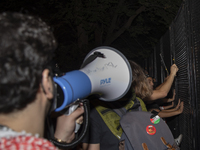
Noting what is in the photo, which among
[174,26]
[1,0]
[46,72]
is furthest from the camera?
[1,0]

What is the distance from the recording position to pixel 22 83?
0.69 metres

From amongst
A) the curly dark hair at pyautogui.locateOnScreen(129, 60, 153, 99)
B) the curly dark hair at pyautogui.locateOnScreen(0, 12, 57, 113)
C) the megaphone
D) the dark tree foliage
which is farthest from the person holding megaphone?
the dark tree foliage

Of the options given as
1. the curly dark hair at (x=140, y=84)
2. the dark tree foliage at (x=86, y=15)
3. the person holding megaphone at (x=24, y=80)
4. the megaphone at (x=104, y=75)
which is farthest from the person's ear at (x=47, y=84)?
the dark tree foliage at (x=86, y=15)

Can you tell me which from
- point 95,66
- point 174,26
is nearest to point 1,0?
point 174,26

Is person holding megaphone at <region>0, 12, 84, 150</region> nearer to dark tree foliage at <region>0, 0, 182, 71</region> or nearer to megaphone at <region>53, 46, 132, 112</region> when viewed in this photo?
megaphone at <region>53, 46, 132, 112</region>

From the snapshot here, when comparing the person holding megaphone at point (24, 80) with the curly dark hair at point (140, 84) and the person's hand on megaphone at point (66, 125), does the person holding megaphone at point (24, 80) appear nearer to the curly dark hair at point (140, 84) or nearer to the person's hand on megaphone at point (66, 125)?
the person's hand on megaphone at point (66, 125)

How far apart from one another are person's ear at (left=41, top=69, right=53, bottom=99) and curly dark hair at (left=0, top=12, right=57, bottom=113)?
0.11 feet

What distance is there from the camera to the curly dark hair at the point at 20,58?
649 mm

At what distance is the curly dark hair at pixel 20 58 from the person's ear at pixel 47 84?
3 cm

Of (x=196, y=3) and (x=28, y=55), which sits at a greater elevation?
(x=196, y=3)

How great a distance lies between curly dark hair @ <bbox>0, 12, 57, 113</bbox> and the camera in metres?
0.65

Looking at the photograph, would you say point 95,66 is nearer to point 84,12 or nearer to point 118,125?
point 118,125

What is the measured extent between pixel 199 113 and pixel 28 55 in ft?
5.42

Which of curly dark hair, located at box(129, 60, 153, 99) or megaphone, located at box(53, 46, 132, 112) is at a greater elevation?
megaphone, located at box(53, 46, 132, 112)
